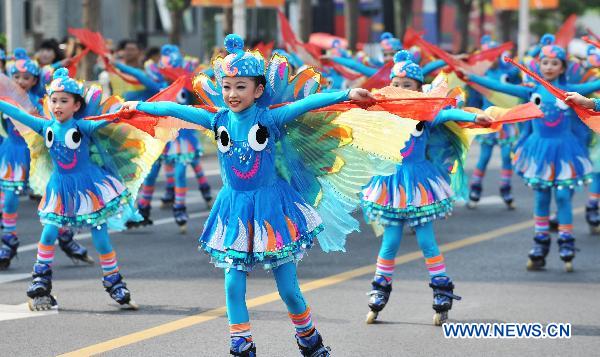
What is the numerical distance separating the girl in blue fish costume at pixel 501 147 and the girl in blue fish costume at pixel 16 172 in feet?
20.3

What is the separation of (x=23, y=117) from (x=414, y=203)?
10.00 ft

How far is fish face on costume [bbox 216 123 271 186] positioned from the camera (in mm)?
7555

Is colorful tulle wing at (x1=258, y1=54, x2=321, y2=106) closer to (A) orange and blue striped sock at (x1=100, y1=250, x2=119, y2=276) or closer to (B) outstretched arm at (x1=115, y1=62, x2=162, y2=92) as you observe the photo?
(A) orange and blue striped sock at (x1=100, y1=250, x2=119, y2=276)

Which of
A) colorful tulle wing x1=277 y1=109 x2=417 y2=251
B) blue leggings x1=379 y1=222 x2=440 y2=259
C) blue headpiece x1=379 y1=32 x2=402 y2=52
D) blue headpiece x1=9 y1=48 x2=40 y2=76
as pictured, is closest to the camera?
colorful tulle wing x1=277 y1=109 x2=417 y2=251

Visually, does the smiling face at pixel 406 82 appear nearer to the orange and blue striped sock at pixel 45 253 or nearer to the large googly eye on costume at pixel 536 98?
the large googly eye on costume at pixel 536 98

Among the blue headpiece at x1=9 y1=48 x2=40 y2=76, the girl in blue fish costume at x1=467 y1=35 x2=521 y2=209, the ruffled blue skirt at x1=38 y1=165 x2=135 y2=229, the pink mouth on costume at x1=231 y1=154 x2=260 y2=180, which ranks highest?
the pink mouth on costume at x1=231 y1=154 x2=260 y2=180

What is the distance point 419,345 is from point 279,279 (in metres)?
1.48

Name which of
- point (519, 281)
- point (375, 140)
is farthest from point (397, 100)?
point (519, 281)

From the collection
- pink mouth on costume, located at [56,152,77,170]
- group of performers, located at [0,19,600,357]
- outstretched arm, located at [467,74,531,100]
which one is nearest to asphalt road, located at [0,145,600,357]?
group of performers, located at [0,19,600,357]

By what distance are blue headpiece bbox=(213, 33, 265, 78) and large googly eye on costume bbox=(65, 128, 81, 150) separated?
2.53 metres

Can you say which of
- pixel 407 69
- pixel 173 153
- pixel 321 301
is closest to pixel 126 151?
pixel 321 301

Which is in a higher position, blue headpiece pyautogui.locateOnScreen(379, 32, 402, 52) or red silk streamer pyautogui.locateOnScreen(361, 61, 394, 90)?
red silk streamer pyautogui.locateOnScreen(361, 61, 394, 90)

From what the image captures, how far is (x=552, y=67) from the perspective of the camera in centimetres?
1155

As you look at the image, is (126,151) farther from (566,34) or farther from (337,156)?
(566,34)
